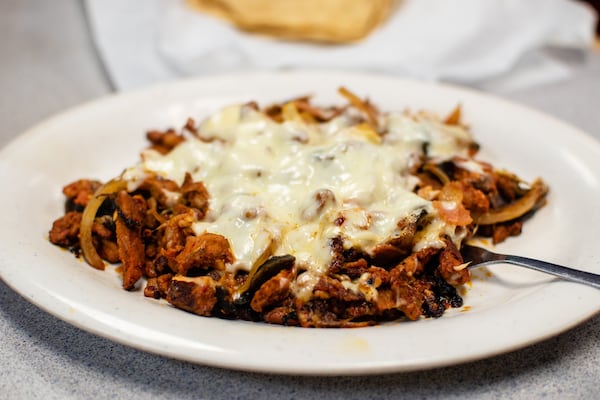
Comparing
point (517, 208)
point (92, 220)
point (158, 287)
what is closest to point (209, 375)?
point (158, 287)

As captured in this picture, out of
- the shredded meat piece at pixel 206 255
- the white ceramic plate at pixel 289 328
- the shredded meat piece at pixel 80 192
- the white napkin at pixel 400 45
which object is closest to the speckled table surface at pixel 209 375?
the white ceramic plate at pixel 289 328

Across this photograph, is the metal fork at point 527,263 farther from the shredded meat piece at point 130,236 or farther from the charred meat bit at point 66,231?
the charred meat bit at point 66,231

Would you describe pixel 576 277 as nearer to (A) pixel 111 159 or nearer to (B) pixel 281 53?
(A) pixel 111 159

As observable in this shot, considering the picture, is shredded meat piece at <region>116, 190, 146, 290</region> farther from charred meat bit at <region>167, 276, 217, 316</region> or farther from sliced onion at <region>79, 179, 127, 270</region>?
charred meat bit at <region>167, 276, 217, 316</region>

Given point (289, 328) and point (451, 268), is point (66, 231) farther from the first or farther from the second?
point (451, 268)

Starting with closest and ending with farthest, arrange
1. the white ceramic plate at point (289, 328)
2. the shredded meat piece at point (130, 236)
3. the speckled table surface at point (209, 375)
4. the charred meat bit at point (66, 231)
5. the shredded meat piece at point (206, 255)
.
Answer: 1. the white ceramic plate at point (289, 328)
2. the speckled table surface at point (209, 375)
3. the shredded meat piece at point (206, 255)
4. the shredded meat piece at point (130, 236)
5. the charred meat bit at point (66, 231)

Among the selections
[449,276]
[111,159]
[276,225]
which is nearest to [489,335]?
[449,276]
